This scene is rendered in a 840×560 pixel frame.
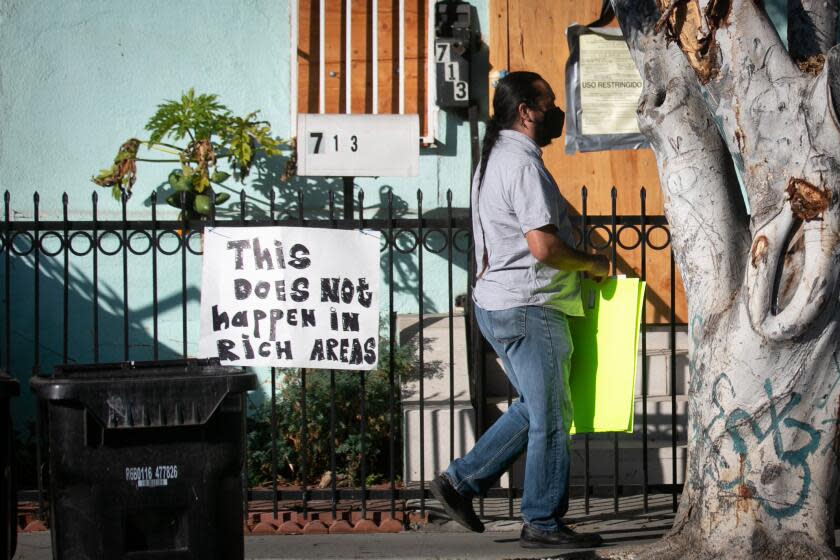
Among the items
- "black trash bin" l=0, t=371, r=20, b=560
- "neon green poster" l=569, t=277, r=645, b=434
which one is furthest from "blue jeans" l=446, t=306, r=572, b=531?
"black trash bin" l=0, t=371, r=20, b=560

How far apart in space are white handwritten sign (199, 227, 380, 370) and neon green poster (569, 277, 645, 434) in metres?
1.12

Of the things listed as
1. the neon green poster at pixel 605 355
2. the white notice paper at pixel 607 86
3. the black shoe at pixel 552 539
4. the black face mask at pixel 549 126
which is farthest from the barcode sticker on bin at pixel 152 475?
the white notice paper at pixel 607 86

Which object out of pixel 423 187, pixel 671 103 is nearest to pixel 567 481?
pixel 671 103

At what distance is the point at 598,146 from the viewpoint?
7938 mm

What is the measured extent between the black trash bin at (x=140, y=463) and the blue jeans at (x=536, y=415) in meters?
1.34

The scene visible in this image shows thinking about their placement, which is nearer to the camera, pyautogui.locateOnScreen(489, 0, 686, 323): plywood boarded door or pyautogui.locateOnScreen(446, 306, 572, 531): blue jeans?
pyautogui.locateOnScreen(446, 306, 572, 531): blue jeans

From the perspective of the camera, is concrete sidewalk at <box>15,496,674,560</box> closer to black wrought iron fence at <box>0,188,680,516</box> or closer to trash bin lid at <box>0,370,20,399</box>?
black wrought iron fence at <box>0,188,680,516</box>

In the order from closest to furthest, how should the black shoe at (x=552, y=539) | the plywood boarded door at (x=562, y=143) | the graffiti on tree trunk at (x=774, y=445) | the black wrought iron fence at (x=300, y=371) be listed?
the graffiti on tree trunk at (x=774, y=445) → the black shoe at (x=552, y=539) → the black wrought iron fence at (x=300, y=371) → the plywood boarded door at (x=562, y=143)

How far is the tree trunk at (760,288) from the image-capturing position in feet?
14.1

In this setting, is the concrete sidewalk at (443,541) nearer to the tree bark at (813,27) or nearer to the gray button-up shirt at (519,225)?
the gray button-up shirt at (519,225)

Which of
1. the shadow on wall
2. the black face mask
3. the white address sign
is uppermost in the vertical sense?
the white address sign

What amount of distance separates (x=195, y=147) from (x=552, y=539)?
389 cm

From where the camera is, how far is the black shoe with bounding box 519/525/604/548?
4.91m

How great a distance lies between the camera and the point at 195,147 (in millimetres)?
7535
